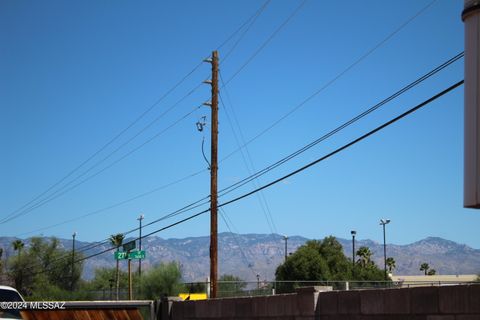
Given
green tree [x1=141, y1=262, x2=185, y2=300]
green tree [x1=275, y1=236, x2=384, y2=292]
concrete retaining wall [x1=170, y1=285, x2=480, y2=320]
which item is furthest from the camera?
green tree [x1=275, y1=236, x2=384, y2=292]

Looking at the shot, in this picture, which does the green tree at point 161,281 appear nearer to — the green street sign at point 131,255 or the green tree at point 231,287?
the green tree at point 231,287

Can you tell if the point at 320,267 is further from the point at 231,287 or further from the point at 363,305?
the point at 363,305

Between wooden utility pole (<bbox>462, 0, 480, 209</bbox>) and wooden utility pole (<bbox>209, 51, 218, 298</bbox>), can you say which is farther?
wooden utility pole (<bbox>209, 51, 218, 298</bbox>)

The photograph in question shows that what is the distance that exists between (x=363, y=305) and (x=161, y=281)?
173ft

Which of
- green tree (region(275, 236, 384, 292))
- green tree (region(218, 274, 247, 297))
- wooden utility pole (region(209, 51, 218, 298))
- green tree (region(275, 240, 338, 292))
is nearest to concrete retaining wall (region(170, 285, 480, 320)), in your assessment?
wooden utility pole (region(209, 51, 218, 298))

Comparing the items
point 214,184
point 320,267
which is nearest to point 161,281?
point 320,267

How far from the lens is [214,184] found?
92.9 ft

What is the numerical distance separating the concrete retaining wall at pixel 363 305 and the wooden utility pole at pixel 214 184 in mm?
11564

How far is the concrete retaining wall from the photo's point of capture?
834cm


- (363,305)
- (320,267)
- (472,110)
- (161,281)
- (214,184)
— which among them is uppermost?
(214,184)

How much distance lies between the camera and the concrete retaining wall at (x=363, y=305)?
8341 mm

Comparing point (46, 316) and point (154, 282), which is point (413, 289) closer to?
point (46, 316)

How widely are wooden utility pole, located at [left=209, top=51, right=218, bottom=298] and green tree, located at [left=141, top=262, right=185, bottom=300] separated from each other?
106ft

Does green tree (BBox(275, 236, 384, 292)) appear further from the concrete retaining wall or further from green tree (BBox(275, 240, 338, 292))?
the concrete retaining wall
